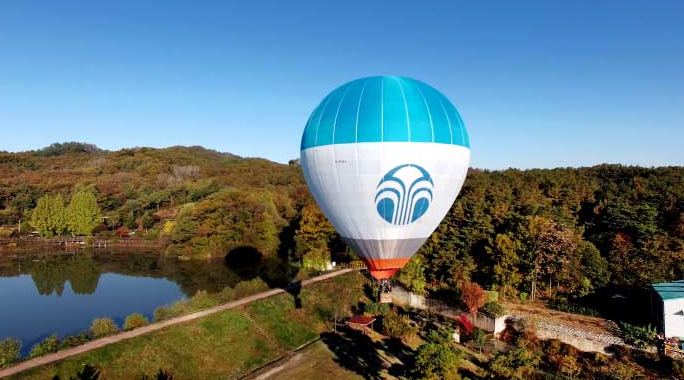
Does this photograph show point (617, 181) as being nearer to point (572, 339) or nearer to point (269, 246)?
point (572, 339)

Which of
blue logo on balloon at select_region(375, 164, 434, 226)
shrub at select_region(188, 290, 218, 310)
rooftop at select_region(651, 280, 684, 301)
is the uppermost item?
blue logo on balloon at select_region(375, 164, 434, 226)

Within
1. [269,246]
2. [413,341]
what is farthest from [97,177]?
[413,341]

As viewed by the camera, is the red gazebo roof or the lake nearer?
the red gazebo roof

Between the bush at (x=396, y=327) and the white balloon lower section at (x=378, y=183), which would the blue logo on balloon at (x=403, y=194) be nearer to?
the white balloon lower section at (x=378, y=183)

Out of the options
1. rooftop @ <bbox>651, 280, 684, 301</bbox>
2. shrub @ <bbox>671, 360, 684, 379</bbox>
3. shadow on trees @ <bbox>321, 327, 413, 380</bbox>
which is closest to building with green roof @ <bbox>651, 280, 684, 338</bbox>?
rooftop @ <bbox>651, 280, 684, 301</bbox>

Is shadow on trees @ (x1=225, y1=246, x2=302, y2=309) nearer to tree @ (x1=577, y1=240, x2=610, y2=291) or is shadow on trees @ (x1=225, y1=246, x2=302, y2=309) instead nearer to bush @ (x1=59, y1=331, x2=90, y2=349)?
bush @ (x1=59, y1=331, x2=90, y2=349)

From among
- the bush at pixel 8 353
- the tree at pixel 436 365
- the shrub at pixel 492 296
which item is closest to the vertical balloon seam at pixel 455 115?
the tree at pixel 436 365

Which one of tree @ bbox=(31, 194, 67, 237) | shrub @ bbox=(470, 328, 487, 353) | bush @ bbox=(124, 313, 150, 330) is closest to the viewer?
bush @ bbox=(124, 313, 150, 330)
